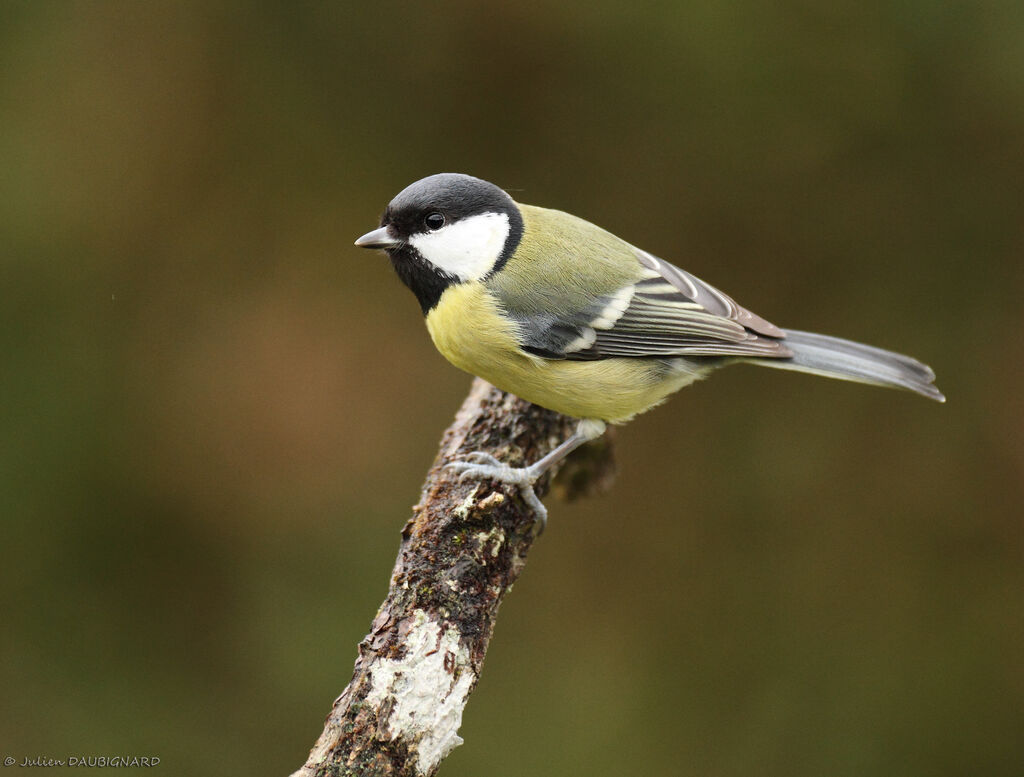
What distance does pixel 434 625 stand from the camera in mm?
1743

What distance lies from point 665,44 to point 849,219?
0.81 m

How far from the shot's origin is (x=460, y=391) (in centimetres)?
322

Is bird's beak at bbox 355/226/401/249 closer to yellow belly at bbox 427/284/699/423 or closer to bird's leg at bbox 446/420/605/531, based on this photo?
yellow belly at bbox 427/284/699/423

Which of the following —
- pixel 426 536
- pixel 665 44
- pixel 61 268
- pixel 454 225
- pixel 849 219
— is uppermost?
pixel 665 44

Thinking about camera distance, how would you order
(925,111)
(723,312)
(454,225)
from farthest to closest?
(925,111), (723,312), (454,225)

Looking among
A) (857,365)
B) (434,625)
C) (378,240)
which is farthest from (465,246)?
(857,365)

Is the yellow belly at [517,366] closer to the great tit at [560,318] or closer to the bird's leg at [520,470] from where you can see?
the great tit at [560,318]

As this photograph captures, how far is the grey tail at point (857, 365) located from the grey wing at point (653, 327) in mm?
52

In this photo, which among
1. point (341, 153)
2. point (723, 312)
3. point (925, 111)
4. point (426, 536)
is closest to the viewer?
point (426, 536)

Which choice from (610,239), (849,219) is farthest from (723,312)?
(849,219)

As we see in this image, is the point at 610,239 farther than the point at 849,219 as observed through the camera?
No

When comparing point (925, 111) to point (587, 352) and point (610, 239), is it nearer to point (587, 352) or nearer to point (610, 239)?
point (610, 239)

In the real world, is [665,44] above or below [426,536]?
above

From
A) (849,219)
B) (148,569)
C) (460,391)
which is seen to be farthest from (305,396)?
(849,219)
